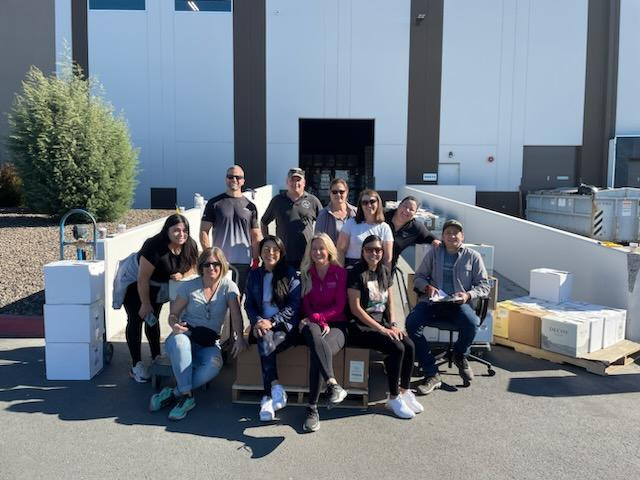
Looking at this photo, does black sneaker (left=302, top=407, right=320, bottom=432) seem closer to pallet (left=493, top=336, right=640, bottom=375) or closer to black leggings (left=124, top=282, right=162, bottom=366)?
black leggings (left=124, top=282, right=162, bottom=366)

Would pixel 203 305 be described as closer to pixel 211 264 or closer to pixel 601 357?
pixel 211 264

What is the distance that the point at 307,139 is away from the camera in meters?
26.6

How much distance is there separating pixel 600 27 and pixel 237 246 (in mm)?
21751

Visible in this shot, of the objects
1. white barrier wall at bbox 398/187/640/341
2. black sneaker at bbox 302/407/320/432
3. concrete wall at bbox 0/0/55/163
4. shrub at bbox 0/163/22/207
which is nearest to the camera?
black sneaker at bbox 302/407/320/432

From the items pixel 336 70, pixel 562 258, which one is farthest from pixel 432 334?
pixel 336 70

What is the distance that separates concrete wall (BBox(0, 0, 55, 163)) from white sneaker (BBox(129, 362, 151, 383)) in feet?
64.2

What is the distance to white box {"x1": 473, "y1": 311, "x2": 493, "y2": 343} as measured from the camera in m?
5.32

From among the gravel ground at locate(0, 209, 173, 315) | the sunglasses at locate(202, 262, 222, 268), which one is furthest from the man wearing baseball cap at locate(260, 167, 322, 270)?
the gravel ground at locate(0, 209, 173, 315)

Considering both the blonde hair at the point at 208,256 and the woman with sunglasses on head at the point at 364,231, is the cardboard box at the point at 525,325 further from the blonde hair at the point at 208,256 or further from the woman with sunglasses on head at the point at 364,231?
the blonde hair at the point at 208,256

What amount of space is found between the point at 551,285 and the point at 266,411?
3.76 meters

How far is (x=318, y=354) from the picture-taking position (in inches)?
155

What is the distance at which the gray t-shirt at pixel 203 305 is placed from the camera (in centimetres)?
434

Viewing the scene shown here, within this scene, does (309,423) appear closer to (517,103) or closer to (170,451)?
(170,451)

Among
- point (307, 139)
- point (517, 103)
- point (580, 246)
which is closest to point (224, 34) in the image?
point (307, 139)
